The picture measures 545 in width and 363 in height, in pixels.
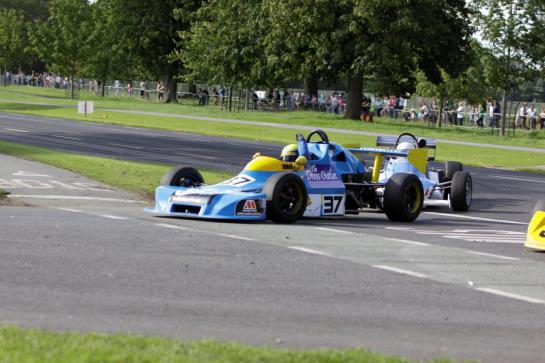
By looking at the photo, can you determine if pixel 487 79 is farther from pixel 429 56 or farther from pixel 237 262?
pixel 237 262

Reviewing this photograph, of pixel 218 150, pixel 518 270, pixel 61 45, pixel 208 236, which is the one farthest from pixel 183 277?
pixel 61 45

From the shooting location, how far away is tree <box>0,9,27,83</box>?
10212 centimetres

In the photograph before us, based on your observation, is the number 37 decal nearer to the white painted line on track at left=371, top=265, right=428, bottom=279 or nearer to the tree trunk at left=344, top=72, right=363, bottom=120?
the white painted line on track at left=371, top=265, right=428, bottom=279

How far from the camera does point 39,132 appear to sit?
3928 centimetres

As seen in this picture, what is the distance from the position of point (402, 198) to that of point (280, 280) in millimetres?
7080

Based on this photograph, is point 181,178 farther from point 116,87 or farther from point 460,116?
point 116,87

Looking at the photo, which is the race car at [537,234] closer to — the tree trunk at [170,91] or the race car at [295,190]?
the race car at [295,190]

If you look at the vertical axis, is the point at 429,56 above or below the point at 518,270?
above

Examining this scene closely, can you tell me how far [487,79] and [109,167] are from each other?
2882 centimetres

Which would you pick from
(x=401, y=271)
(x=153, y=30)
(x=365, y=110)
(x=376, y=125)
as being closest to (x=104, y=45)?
(x=153, y=30)

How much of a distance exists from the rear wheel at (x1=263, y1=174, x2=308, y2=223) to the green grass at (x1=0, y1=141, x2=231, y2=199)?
151 inches

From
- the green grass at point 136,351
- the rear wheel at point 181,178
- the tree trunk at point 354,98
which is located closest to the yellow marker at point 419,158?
the rear wheel at point 181,178

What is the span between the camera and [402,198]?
54.7 ft

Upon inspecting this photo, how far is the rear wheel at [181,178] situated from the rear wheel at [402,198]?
297cm
